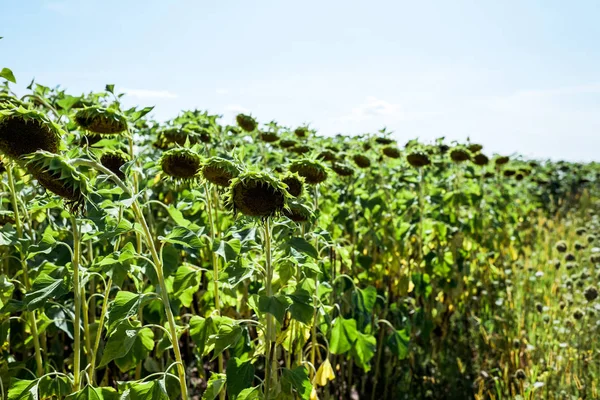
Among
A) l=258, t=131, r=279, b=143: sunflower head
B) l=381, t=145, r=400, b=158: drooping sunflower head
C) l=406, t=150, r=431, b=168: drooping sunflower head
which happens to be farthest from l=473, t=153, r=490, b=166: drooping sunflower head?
l=258, t=131, r=279, b=143: sunflower head

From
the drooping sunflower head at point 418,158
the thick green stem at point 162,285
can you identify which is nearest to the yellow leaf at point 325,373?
the thick green stem at point 162,285

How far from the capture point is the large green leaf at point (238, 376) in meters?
1.87

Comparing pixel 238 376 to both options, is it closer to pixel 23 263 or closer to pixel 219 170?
pixel 219 170

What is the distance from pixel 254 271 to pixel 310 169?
0.55m

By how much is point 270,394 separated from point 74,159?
3.20 feet

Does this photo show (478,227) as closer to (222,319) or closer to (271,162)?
(271,162)

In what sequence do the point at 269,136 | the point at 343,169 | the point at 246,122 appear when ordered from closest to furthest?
1. the point at 343,169
2. the point at 246,122
3. the point at 269,136

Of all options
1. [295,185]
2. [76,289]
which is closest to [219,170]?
[295,185]

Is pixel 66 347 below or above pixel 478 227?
below

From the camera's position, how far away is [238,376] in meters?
1.89

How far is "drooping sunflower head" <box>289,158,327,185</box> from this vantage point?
84.3 inches

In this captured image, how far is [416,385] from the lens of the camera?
3.75 metres

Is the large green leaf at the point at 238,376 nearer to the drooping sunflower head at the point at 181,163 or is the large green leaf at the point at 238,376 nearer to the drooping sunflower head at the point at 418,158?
the drooping sunflower head at the point at 181,163

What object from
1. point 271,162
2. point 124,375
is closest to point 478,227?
point 271,162
